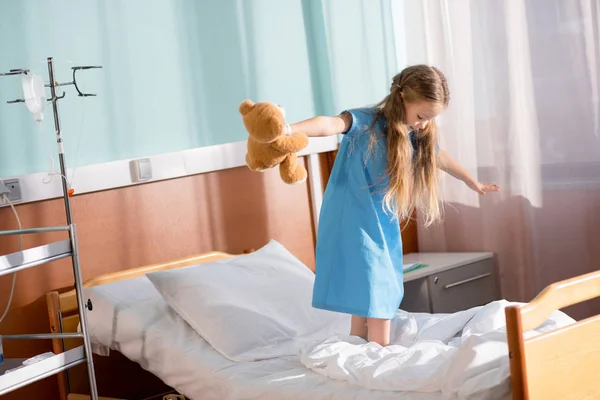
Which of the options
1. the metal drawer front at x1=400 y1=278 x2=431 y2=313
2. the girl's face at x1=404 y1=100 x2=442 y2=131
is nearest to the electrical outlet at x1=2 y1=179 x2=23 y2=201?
the girl's face at x1=404 y1=100 x2=442 y2=131

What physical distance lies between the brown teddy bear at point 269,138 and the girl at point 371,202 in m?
0.36

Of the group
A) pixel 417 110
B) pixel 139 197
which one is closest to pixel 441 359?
pixel 417 110

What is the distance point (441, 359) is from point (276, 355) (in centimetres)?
58

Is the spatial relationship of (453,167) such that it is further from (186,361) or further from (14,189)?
(14,189)

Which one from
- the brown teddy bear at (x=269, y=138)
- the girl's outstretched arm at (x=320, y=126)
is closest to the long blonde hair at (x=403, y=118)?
the girl's outstretched arm at (x=320, y=126)

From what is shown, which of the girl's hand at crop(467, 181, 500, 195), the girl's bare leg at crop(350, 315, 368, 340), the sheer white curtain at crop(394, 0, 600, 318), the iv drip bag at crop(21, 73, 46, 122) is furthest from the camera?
the sheer white curtain at crop(394, 0, 600, 318)

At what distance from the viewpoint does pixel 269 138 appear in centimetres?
205

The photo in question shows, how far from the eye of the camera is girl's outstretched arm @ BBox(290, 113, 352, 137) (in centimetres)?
223

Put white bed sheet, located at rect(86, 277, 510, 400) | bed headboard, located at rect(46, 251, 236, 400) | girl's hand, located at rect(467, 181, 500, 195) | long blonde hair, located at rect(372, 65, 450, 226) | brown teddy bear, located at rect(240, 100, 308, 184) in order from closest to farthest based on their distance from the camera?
brown teddy bear, located at rect(240, 100, 308, 184)
white bed sheet, located at rect(86, 277, 510, 400)
long blonde hair, located at rect(372, 65, 450, 226)
bed headboard, located at rect(46, 251, 236, 400)
girl's hand, located at rect(467, 181, 500, 195)

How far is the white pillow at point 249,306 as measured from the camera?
8.39 ft

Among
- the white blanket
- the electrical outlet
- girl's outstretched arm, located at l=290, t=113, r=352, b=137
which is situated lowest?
the white blanket

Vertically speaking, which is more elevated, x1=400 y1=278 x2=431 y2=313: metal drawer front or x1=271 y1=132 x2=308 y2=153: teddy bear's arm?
x1=271 y1=132 x2=308 y2=153: teddy bear's arm

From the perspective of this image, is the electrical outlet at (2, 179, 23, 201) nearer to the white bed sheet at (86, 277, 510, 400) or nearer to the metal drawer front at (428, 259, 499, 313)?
the white bed sheet at (86, 277, 510, 400)

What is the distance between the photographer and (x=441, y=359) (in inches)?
83.8
